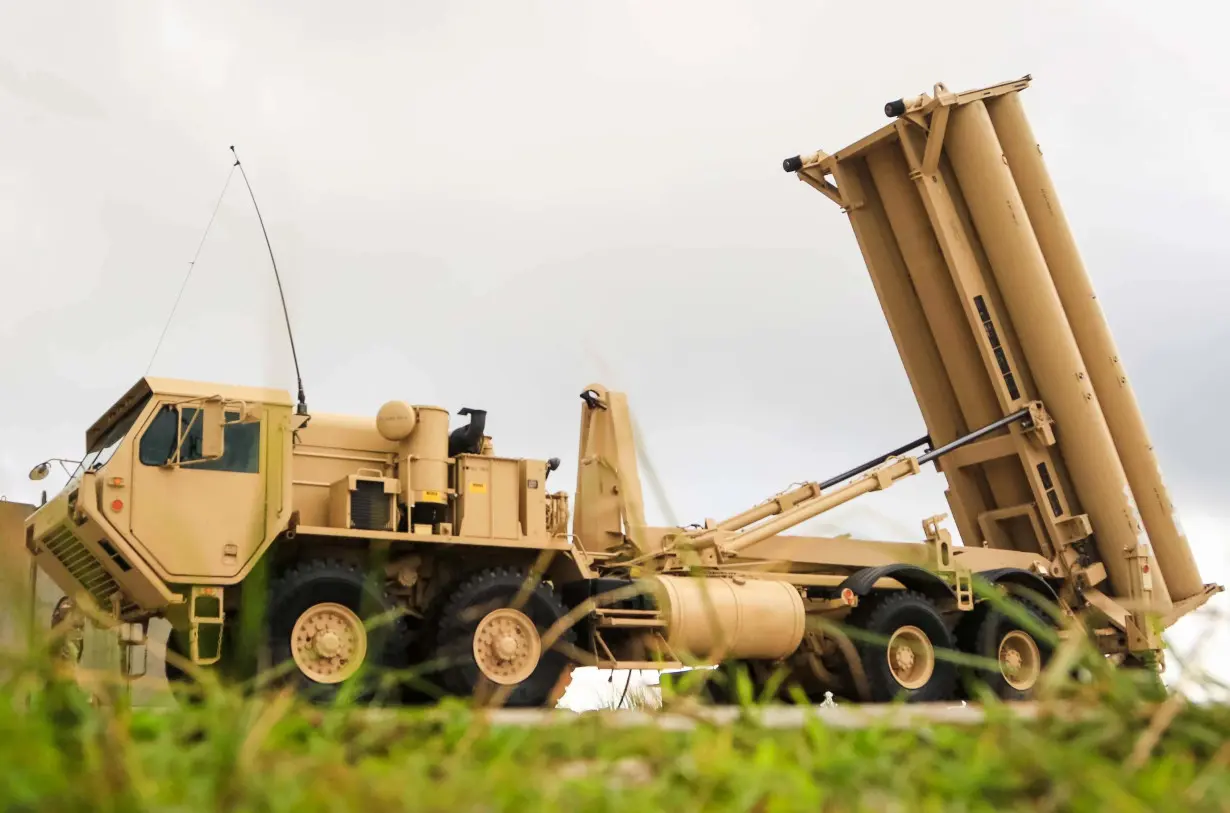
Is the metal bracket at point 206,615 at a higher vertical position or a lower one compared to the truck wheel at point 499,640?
higher

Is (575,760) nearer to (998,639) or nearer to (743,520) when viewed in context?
(743,520)

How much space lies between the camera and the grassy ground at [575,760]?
213 centimetres

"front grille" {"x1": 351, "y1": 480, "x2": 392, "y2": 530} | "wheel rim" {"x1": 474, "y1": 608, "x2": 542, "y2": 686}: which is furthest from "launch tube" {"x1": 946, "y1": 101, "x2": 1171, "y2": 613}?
"front grille" {"x1": 351, "y1": 480, "x2": 392, "y2": 530}

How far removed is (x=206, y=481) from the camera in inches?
371

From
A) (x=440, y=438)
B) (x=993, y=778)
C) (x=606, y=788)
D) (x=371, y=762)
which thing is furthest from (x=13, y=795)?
(x=440, y=438)

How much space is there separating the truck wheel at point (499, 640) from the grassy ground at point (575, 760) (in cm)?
643

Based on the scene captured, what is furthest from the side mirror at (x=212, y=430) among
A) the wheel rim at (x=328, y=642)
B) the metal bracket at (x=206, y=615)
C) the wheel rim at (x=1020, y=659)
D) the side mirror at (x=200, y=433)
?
the wheel rim at (x=1020, y=659)

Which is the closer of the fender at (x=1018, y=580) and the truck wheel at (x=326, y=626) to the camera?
the truck wheel at (x=326, y=626)

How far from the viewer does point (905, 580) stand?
12.2 metres

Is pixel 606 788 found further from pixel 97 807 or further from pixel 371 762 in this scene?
pixel 97 807

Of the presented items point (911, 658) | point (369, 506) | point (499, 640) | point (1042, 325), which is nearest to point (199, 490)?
point (369, 506)

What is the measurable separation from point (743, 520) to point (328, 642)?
408cm

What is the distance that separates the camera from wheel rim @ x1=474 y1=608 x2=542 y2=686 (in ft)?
32.0

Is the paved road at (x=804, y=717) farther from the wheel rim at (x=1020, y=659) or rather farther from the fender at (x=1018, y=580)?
the wheel rim at (x=1020, y=659)
